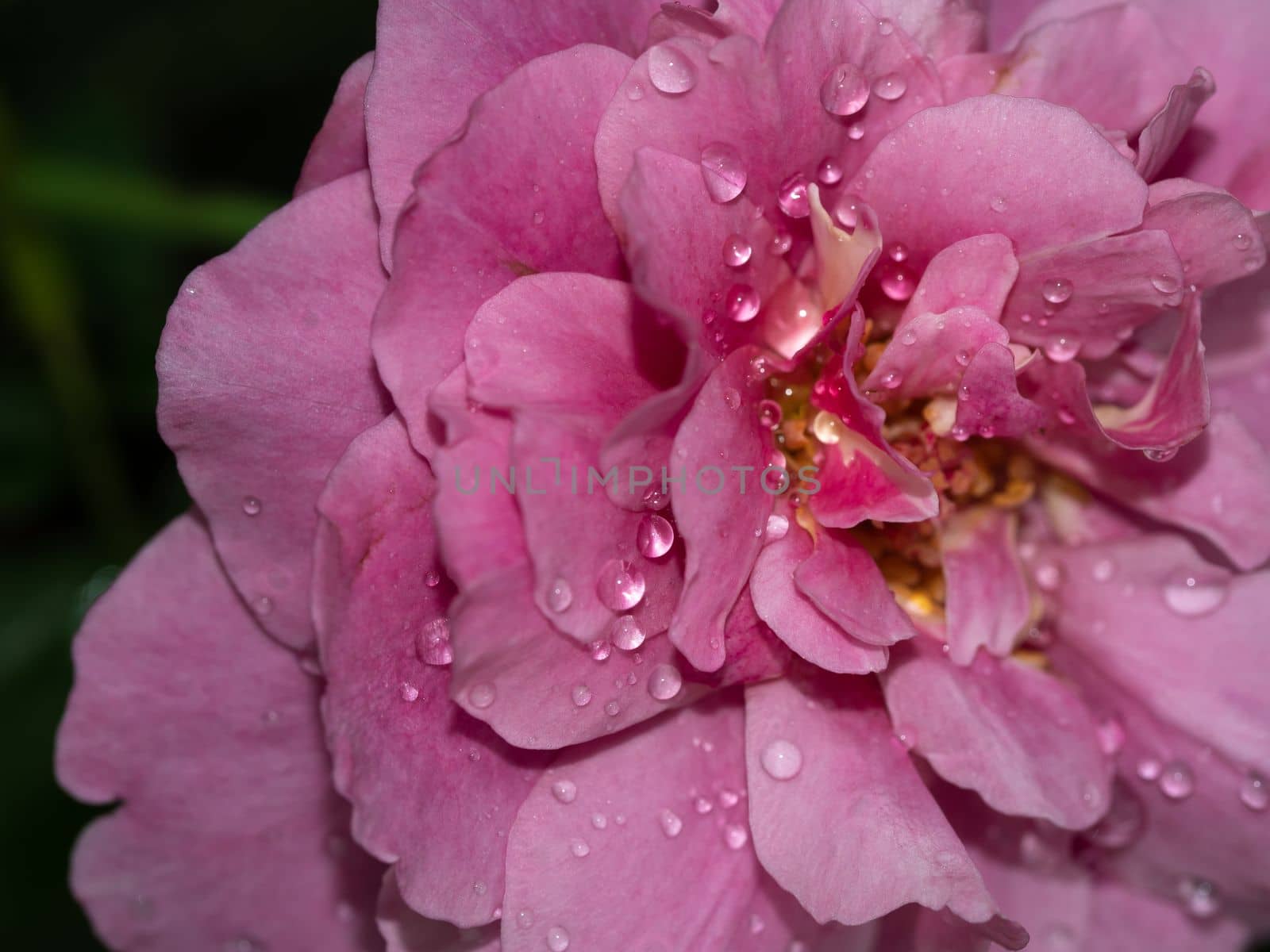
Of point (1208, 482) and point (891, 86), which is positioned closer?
point (891, 86)

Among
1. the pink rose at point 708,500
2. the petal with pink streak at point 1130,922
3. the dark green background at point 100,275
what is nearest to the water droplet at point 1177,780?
the pink rose at point 708,500

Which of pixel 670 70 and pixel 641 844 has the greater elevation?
pixel 670 70

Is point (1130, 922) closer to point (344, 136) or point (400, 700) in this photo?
point (400, 700)

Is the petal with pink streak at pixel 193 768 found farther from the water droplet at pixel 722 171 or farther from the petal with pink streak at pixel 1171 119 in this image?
the petal with pink streak at pixel 1171 119

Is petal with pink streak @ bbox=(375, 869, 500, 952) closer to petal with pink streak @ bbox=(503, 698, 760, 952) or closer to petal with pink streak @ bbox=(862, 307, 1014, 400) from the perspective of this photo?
petal with pink streak @ bbox=(503, 698, 760, 952)

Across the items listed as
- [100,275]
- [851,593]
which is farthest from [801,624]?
[100,275]

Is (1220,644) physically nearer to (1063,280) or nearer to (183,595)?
(1063,280)

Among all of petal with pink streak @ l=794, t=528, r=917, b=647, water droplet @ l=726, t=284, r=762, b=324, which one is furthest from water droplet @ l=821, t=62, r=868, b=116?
petal with pink streak @ l=794, t=528, r=917, b=647
